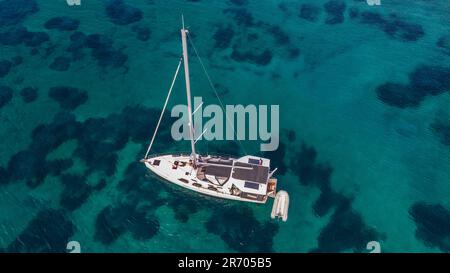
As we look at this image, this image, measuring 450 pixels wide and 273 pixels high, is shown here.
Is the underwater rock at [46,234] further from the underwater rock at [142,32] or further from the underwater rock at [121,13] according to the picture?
the underwater rock at [121,13]

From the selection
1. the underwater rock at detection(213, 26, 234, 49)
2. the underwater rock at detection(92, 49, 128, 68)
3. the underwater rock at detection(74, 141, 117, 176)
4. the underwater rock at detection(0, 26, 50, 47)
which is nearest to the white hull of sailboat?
the underwater rock at detection(74, 141, 117, 176)

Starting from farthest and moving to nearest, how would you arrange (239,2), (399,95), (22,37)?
1. (239,2)
2. (22,37)
3. (399,95)

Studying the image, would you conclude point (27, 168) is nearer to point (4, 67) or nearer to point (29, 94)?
point (29, 94)

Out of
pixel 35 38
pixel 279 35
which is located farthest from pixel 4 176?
pixel 279 35

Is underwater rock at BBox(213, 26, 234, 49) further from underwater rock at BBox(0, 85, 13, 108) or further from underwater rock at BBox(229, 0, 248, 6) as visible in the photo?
underwater rock at BBox(0, 85, 13, 108)

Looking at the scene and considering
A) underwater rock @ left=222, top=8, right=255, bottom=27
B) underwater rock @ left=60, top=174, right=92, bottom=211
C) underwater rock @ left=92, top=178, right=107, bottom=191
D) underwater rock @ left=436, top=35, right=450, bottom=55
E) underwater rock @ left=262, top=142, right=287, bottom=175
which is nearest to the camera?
underwater rock @ left=60, top=174, right=92, bottom=211
